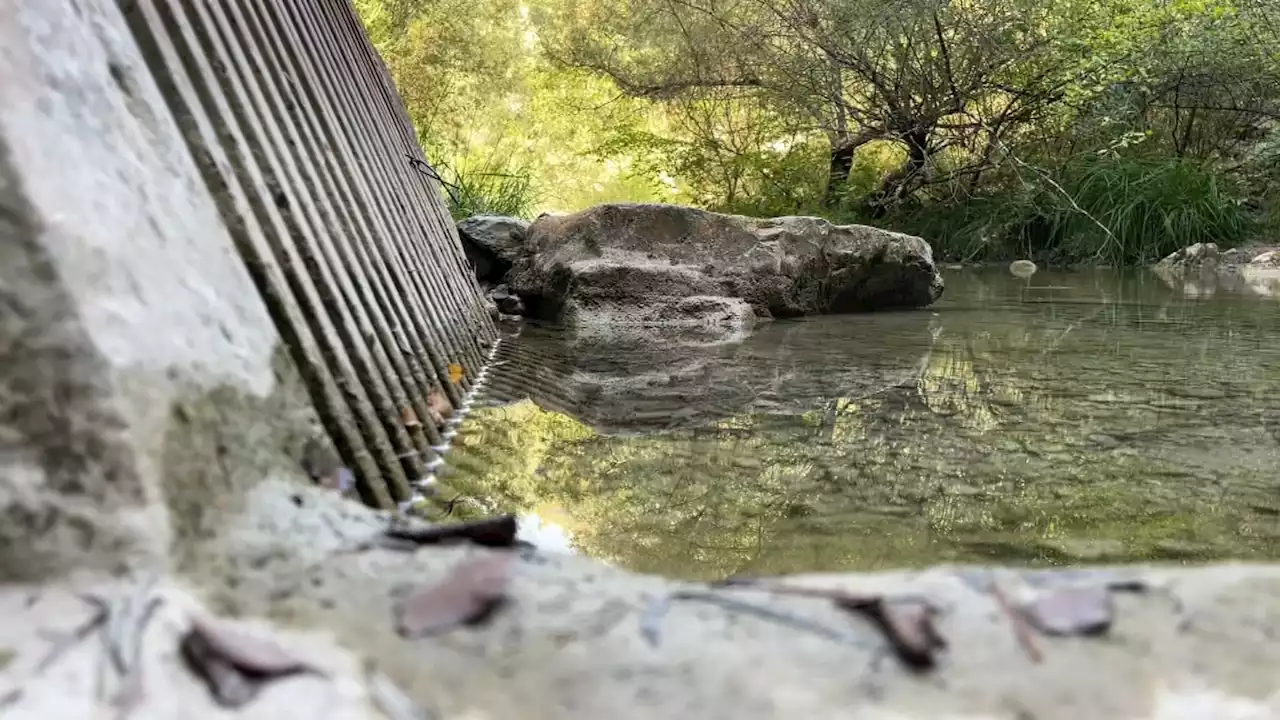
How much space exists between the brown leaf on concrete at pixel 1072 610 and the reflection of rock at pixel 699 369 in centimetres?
174

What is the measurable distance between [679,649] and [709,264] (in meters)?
4.91

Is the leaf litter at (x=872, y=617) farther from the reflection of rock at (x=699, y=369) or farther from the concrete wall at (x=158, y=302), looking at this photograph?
the reflection of rock at (x=699, y=369)

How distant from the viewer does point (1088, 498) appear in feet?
6.06

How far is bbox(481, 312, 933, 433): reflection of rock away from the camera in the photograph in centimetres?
288

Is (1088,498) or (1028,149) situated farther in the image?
(1028,149)

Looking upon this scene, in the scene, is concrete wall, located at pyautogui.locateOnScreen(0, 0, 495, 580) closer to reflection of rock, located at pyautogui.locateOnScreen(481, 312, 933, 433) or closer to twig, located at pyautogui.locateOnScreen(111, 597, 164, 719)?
twig, located at pyautogui.locateOnScreen(111, 597, 164, 719)

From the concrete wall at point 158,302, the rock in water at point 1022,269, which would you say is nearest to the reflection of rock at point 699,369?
the concrete wall at point 158,302

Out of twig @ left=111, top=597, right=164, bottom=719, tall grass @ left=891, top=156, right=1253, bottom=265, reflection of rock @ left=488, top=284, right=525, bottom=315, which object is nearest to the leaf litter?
twig @ left=111, top=597, right=164, bottom=719

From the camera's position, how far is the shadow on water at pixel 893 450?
164cm

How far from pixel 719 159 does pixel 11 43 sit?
12.5 meters

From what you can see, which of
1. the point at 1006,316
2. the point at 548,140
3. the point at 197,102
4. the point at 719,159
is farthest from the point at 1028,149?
the point at 197,102

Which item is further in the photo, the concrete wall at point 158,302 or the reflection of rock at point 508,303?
the reflection of rock at point 508,303

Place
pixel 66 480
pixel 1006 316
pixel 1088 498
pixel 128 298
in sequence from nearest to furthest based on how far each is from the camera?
1. pixel 66 480
2. pixel 128 298
3. pixel 1088 498
4. pixel 1006 316

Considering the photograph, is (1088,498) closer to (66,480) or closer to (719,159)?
(66,480)
